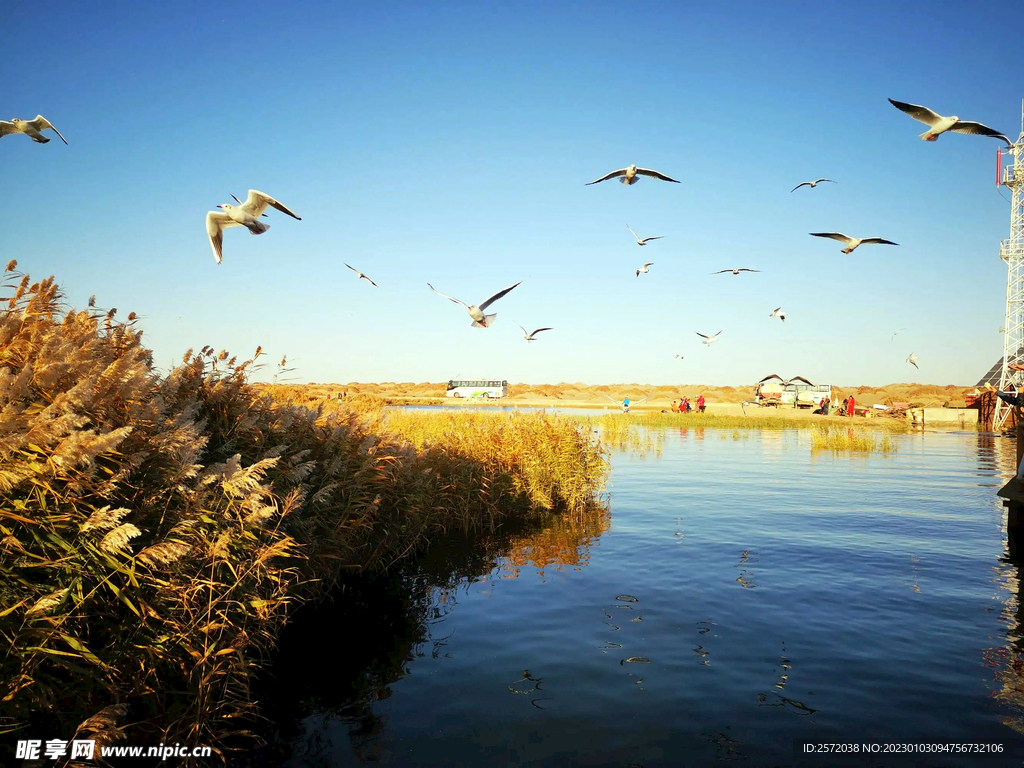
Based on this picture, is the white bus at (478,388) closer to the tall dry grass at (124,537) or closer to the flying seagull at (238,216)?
the flying seagull at (238,216)

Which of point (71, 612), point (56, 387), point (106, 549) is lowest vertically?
point (71, 612)

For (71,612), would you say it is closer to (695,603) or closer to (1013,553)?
(695,603)

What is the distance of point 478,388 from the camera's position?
107812 millimetres

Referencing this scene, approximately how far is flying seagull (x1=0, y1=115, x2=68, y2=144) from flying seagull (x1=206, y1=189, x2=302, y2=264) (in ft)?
9.87

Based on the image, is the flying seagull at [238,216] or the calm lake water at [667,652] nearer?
the calm lake water at [667,652]

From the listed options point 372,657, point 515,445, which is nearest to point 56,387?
point 372,657

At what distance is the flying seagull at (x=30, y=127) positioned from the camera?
11117 mm

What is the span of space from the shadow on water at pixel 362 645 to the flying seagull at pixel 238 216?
6.06m

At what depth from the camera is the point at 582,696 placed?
6.57 meters

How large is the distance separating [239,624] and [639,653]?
4593 mm

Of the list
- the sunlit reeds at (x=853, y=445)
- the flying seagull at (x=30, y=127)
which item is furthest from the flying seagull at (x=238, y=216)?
the sunlit reeds at (x=853, y=445)

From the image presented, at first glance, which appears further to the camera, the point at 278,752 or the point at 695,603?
the point at 695,603
